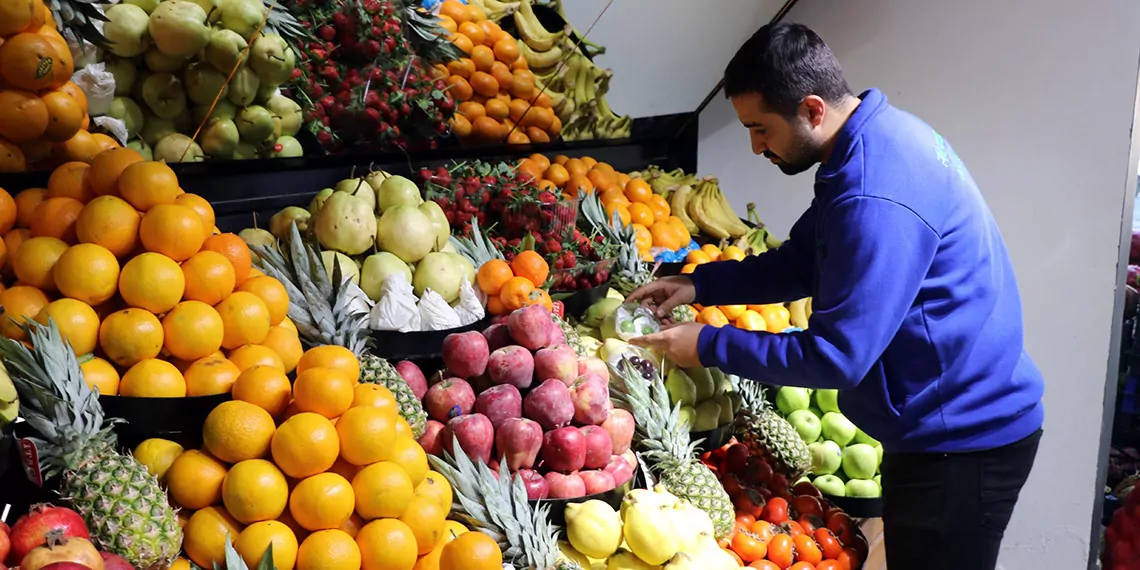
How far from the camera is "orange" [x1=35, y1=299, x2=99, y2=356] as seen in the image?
5.21 ft

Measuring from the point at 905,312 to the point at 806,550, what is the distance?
2.83ft

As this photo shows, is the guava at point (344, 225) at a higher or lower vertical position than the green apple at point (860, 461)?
lower

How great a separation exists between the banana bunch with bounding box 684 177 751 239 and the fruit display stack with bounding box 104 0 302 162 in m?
2.05

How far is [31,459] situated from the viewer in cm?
141

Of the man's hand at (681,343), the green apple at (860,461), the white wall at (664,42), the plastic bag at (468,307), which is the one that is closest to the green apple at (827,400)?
the green apple at (860,461)

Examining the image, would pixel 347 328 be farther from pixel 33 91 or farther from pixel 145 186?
pixel 33 91

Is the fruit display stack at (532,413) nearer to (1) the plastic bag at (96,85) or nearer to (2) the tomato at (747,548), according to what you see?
(2) the tomato at (747,548)

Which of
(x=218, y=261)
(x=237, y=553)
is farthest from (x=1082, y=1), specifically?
(x=237, y=553)

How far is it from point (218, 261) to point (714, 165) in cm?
384

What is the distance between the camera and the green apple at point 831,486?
111 inches

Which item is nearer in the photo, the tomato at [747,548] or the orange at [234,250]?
the orange at [234,250]

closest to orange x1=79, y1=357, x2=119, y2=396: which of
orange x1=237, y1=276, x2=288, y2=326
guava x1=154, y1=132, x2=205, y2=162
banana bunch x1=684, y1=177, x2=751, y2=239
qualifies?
orange x1=237, y1=276, x2=288, y2=326

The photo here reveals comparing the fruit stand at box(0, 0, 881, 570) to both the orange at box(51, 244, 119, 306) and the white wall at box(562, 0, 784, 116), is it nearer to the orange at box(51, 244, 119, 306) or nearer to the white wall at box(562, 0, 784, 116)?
the orange at box(51, 244, 119, 306)

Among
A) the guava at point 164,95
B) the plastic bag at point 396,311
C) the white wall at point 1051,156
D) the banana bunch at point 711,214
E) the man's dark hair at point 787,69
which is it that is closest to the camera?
the man's dark hair at point 787,69
